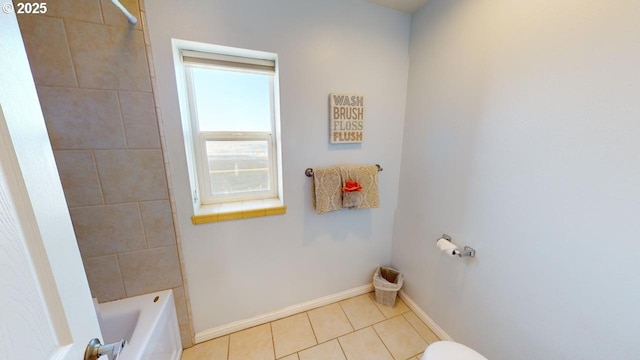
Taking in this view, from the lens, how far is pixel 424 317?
1.59 m

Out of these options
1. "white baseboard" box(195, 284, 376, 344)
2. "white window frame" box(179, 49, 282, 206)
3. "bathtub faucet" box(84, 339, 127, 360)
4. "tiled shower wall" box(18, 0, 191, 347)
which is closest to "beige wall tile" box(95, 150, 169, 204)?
"tiled shower wall" box(18, 0, 191, 347)

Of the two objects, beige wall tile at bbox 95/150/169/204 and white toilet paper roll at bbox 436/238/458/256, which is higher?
beige wall tile at bbox 95/150/169/204

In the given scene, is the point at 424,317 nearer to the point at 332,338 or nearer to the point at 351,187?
the point at 332,338

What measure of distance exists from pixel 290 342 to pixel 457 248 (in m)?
1.25

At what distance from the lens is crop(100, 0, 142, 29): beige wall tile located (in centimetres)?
95

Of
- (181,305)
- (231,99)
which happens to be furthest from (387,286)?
(231,99)

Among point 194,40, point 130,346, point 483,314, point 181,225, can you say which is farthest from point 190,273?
point 483,314

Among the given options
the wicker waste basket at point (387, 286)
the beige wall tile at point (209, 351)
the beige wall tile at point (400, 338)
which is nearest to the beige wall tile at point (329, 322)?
the beige wall tile at point (400, 338)

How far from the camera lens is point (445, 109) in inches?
52.1

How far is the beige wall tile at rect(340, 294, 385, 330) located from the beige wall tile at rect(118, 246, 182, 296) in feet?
4.04

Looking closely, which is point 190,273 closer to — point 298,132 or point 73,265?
point 73,265

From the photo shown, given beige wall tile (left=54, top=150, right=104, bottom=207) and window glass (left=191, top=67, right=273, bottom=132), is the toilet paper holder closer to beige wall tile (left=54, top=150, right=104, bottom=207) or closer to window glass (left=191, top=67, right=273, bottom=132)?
window glass (left=191, top=67, right=273, bottom=132)

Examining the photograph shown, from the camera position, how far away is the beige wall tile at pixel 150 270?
3.84 ft

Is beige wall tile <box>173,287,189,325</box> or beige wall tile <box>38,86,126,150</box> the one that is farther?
beige wall tile <box>173,287,189,325</box>
